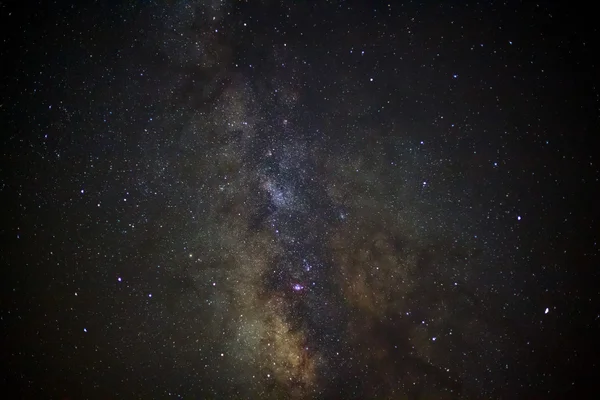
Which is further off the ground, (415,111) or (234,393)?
(415,111)

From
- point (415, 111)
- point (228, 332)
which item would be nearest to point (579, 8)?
point (415, 111)

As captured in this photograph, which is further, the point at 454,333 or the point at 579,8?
the point at 454,333

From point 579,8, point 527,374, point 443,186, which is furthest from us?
point 527,374

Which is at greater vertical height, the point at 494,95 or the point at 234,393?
the point at 494,95

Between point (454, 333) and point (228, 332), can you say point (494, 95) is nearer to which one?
point (454, 333)

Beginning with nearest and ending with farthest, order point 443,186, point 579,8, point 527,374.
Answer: point 579,8 → point 443,186 → point 527,374

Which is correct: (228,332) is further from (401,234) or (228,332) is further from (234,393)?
(401,234)

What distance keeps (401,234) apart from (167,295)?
205 centimetres

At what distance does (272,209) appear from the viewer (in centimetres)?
235

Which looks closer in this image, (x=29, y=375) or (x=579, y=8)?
(x=579, y=8)

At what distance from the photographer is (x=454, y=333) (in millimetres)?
2451

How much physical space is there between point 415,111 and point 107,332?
3233 millimetres

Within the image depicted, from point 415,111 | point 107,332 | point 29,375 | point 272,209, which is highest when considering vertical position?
point 415,111

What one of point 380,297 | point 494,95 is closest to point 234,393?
point 380,297
